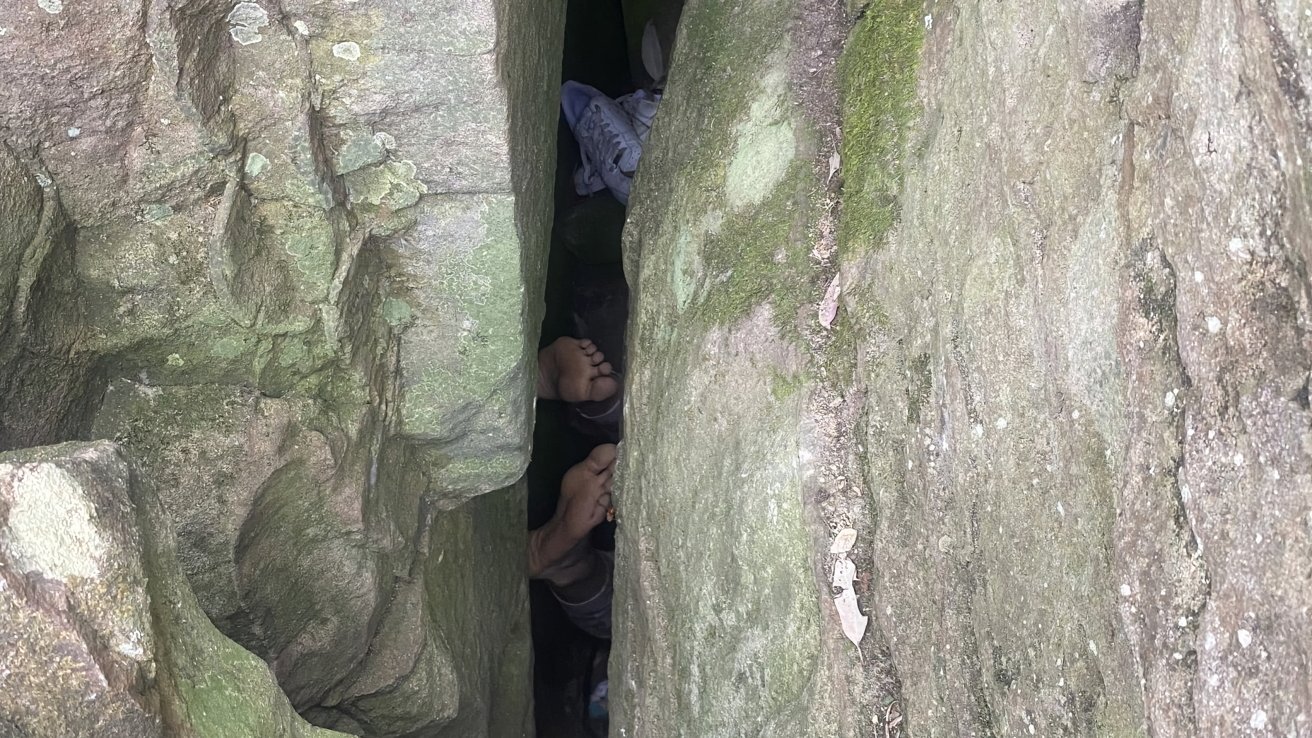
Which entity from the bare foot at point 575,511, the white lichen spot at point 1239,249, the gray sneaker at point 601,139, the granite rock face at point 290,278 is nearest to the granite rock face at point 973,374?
Result: the white lichen spot at point 1239,249

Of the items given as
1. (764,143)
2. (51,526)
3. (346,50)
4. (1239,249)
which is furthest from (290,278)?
→ (1239,249)

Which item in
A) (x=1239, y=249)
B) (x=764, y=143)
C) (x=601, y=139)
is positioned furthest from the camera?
(x=601, y=139)

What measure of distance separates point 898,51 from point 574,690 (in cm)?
234

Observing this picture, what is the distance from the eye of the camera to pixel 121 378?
160 cm

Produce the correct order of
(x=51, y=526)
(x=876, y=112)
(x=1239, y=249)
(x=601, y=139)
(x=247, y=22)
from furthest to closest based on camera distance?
(x=601, y=139), (x=876, y=112), (x=247, y=22), (x=51, y=526), (x=1239, y=249)

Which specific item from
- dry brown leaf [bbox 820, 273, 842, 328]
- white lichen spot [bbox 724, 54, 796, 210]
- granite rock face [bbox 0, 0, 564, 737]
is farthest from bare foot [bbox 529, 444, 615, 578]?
dry brown leaf [bbox 820, 273, 842, 328]

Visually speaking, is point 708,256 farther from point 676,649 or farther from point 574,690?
point 574,690

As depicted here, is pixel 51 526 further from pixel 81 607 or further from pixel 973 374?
pixel 973 374

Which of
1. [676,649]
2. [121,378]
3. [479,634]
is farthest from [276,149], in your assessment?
[479,634]

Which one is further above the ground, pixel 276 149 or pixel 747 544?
pixel 276 149

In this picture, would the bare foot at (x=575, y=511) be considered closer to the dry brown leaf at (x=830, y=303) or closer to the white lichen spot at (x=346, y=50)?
the dry brown leaf at (x=830, y=303)

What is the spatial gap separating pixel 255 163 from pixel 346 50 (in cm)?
21

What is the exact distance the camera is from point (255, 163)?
1475 millimetres

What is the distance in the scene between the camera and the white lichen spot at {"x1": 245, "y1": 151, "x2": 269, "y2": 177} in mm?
1469
